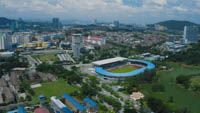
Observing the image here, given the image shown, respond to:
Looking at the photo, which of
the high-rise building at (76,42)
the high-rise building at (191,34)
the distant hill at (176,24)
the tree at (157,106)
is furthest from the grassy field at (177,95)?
the distant hill at (176,24)

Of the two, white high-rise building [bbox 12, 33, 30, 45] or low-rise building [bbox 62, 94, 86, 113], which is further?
white high-rise building [bbox 12, 33, 30, 45]

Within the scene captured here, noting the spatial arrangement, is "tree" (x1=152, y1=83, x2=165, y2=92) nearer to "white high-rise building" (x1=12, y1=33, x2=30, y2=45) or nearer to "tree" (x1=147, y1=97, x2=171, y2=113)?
"tree" (x1=147, y1=97, x2=171, y2=113)

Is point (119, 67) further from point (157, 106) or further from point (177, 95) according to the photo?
point (157, 106)

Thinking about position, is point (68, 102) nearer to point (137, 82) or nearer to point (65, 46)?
point (137, 82)

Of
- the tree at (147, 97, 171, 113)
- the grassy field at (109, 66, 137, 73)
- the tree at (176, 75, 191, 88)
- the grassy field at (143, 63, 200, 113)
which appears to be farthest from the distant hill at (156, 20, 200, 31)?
the tree at (147, 97, 171, 113)

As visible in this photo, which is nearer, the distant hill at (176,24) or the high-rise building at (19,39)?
the high-rise building at (19,39)

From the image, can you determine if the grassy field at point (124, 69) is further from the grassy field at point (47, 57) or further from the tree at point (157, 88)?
the grassy field at point (47, 57)
